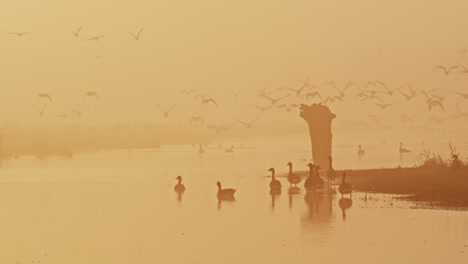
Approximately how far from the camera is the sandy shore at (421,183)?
1363 inches

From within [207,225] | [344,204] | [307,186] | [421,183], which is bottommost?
[207,225]

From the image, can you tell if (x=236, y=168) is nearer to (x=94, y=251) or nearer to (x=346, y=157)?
(x=346, y=157)

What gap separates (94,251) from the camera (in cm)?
2534

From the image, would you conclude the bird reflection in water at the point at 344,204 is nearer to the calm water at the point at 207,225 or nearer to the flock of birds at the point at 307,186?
the calm water at the point at 207,225

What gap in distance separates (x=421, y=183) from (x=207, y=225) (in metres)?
11.8

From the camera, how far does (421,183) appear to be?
3947 cm

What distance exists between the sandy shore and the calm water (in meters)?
1.26

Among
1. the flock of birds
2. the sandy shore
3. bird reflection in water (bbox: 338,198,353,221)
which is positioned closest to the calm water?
bird reflection in water (bbox: 338,198,353,221)

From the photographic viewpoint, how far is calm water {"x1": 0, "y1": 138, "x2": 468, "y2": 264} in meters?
24.3

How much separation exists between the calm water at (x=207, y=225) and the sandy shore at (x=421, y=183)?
126 cm

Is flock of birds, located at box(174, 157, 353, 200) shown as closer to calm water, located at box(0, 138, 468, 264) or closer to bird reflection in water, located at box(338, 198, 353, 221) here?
calm water, located at box(0, 138, 468, 264)

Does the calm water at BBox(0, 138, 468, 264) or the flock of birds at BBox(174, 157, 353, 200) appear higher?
the flock of birds at BBox(174, 157, 353, 200)

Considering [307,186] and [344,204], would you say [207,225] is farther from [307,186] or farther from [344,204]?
[307,186]

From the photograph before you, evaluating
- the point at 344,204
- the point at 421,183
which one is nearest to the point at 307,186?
the point at 421,183
